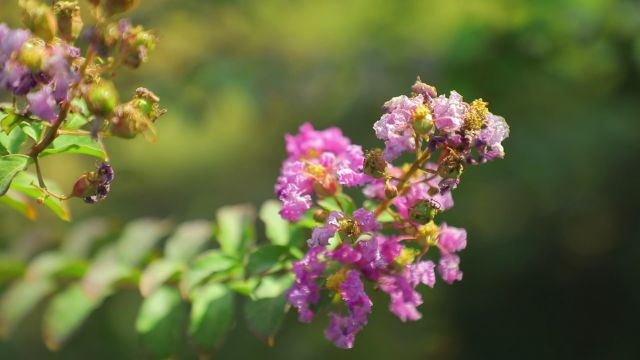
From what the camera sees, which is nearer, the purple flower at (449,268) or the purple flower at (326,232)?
the purple flower at (326,232)

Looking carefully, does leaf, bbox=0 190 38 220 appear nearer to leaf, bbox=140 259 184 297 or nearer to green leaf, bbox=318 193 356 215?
leaf, bbox=140 259 184 297

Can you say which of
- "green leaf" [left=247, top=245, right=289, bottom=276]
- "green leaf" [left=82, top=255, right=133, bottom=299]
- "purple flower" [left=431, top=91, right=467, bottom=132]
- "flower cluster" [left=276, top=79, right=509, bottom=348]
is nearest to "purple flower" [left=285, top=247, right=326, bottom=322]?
"flower cluster" [left=276, top=79, right=509, bottom=348]

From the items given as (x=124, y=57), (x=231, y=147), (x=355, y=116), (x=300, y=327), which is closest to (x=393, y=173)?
A: (x=124, y=57)

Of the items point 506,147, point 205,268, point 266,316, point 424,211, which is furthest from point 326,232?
point 506,147

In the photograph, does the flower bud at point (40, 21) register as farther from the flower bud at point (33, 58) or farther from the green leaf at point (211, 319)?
the green leaf at point (211, 319)

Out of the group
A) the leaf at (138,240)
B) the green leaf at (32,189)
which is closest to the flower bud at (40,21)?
the green leaf at (32,189)

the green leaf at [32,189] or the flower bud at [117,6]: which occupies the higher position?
the flower bud at [117,6]

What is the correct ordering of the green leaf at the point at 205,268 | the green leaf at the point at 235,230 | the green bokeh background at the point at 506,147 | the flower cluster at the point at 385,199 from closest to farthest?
the flower cluster at the point at 385,199 < the green leaf at the point at 205,268 < the green leaf at the point at 235,230 < the green bokeh background at the point at 506,147
